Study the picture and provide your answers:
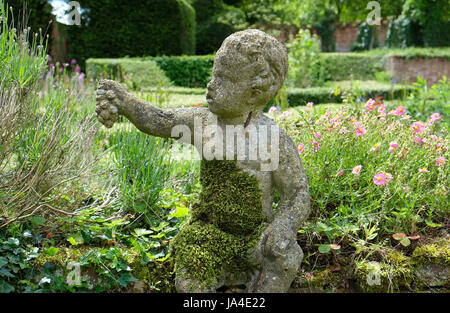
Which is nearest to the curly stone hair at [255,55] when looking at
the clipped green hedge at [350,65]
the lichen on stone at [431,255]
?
the lichen on stone at [431,255]

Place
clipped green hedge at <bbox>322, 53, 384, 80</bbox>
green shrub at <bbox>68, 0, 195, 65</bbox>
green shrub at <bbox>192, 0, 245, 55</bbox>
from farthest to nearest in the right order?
green shrub at <bbox>192, 0, 245, 55</bbox> → clipped green hedge at <bbox>322, 53, 384, 80</bbox> → green shrub at <bbox>68, 0, 195, 65</bbox>

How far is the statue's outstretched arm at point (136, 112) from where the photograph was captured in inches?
79.4

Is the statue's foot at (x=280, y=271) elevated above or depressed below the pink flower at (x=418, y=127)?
below

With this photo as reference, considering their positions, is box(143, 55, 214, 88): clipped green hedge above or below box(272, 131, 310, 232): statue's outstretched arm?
above

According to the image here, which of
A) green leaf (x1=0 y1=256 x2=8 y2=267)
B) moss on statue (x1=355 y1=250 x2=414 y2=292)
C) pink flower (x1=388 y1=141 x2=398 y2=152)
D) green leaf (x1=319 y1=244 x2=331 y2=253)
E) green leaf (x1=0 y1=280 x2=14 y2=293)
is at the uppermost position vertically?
pink flower (x1=388 y1=141 x2=398 y2=152)

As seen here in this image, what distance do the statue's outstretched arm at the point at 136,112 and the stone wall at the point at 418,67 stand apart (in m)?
14.1

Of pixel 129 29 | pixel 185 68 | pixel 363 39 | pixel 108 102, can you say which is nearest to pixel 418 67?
pixel 363 39

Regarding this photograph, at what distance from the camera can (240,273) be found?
2.16 m

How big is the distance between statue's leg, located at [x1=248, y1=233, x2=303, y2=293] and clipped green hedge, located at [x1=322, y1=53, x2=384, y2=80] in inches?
501

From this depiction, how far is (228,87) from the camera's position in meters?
2.06

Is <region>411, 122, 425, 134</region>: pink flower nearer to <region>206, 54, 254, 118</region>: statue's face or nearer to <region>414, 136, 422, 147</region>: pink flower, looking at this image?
<region>414, 136, 422, 147</region>: pink flower

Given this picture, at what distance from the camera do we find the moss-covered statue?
2039mm

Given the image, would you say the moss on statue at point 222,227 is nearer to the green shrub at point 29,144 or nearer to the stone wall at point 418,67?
the green shrub at point 29,144

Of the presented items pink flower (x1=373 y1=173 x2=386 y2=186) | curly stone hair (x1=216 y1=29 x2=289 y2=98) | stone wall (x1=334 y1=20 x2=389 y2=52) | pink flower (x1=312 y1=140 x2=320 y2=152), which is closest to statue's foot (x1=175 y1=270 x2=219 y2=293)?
curly stone hair (x1=216 y1=29 x2=289 y2=98)
